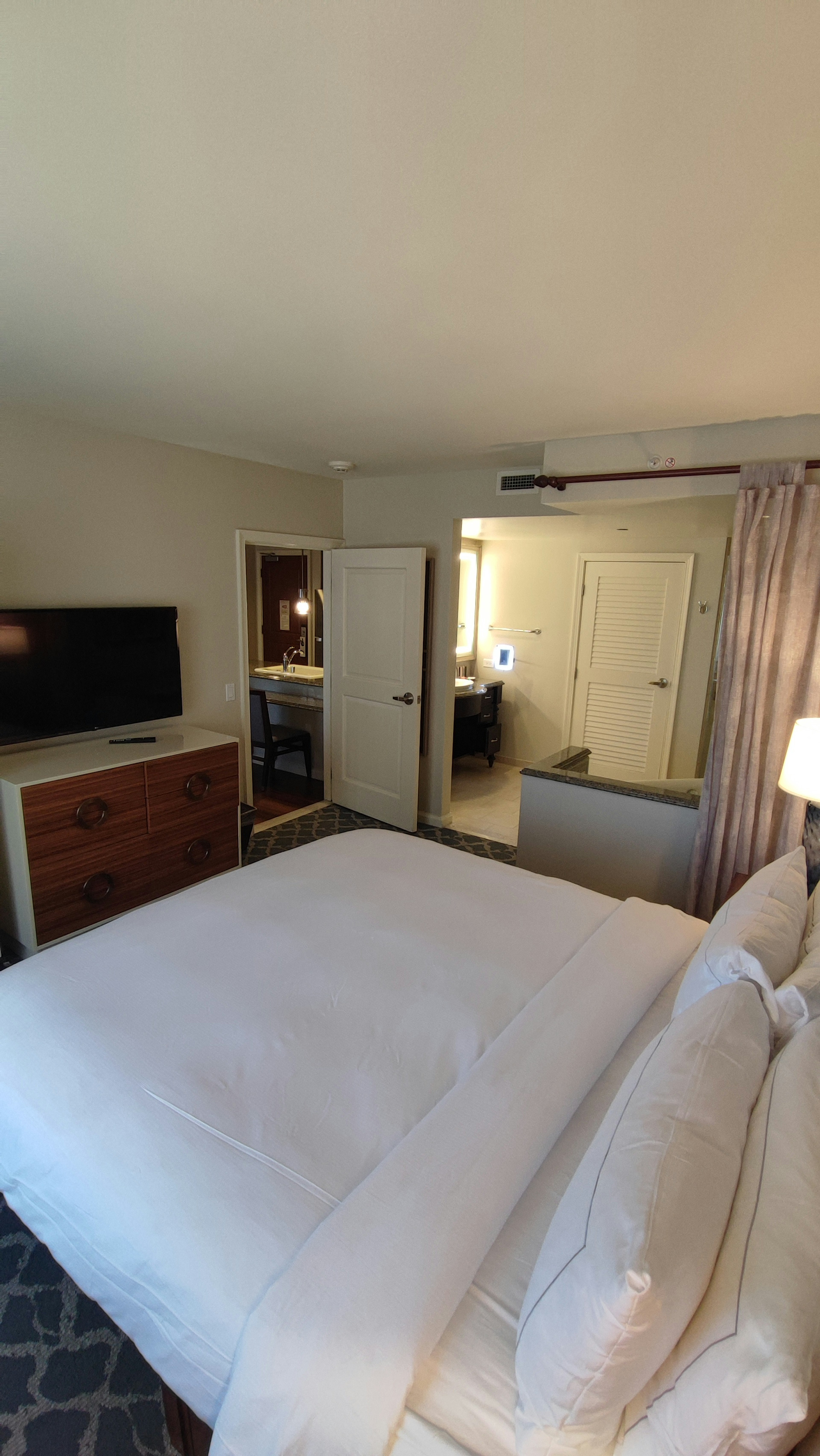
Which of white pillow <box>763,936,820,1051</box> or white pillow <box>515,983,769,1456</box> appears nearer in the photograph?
white pillow <box>515,983,769,1456</box>

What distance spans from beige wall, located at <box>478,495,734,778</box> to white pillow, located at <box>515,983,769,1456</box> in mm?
3478

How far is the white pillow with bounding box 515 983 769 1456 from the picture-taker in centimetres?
80

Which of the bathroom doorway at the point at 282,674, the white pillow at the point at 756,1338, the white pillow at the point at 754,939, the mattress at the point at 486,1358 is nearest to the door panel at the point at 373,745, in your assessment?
the bathroom doorway at the point at 282,674

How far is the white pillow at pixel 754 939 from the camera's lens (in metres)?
1.48

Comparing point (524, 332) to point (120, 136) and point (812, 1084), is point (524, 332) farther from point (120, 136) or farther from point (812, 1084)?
point (812, 1084)

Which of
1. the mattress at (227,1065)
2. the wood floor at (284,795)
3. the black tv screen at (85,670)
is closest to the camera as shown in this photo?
the mattress at (227,1065)

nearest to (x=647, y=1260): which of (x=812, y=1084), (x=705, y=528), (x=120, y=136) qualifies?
(x=812, y=1084)

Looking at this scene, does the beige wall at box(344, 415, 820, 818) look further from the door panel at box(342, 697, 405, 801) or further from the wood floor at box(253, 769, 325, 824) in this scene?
the wood floor at box(253, 769, 325, 824)

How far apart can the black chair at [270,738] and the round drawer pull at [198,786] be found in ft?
4.52

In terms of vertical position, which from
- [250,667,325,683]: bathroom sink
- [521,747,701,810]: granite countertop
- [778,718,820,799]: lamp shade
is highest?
[778,718,820,799]: lamp shade

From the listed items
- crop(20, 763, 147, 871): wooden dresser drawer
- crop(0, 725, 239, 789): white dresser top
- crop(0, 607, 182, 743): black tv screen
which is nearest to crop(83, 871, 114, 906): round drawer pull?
crop(20, 763, 147, 871): wooden dresser drawer

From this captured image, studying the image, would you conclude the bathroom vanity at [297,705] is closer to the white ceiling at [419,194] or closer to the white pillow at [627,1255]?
the white ceiling at [419,194]

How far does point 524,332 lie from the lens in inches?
71.3

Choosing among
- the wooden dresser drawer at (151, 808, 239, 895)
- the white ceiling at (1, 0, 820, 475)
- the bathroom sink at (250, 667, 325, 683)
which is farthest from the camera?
the bathroom sink at (250, 667, 325, 683)
